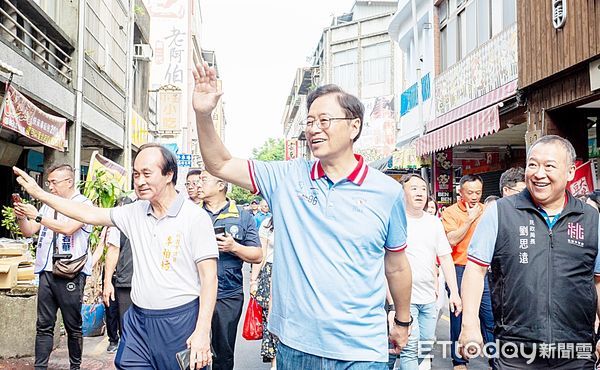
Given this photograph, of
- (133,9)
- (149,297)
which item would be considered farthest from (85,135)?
(149,297)

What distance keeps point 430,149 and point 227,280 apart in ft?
29.3

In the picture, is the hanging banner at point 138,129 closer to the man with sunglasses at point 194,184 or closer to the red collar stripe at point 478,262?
the man with sunglasses at point 194,184

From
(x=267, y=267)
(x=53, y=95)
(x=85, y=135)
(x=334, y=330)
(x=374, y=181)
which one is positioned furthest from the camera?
(x=85, y=135)

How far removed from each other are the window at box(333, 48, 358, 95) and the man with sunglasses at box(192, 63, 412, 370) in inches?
1371

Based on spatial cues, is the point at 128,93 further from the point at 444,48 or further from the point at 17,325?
the point at 17,325

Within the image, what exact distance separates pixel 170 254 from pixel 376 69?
113ft

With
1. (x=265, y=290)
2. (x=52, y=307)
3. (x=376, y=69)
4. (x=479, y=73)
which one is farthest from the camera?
(x=376, y=69)

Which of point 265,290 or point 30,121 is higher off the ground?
point 30,121

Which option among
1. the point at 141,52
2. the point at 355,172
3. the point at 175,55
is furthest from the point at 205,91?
the point at 175,55

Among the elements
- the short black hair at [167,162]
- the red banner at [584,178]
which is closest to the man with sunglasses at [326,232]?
the short black hair at [167,162]

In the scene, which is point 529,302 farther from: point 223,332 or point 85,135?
point 85,135

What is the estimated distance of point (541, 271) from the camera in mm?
3369

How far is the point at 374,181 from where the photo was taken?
9.88 feet

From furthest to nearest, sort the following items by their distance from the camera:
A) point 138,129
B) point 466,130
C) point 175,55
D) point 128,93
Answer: point 175,55, point 138,129, point 128,93, point 466,130
